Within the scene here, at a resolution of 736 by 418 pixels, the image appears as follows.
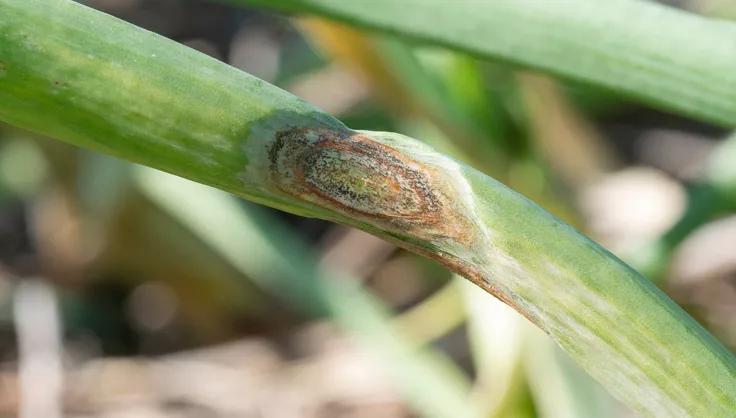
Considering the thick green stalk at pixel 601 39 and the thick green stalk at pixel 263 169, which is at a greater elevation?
the thick green stalk at pixel 601 39

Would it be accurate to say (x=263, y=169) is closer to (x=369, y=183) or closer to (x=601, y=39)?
(x=369, y=183)

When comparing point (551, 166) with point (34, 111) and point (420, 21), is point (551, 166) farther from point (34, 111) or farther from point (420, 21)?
point (34, 111)

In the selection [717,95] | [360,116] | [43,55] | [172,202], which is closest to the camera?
[43,55]

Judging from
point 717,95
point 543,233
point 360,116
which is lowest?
point 543,233

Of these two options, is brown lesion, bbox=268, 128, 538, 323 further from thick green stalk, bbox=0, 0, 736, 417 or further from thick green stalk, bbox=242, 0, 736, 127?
thick green stalk, bbox=242, 0, 736, 127

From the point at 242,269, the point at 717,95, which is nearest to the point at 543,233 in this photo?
the point at 717,95

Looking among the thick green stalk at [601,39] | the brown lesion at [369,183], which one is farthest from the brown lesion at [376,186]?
the thick green stalk at [601,39]

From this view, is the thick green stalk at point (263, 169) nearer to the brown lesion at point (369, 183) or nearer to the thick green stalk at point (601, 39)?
the brown lesion at point (369, 183)
